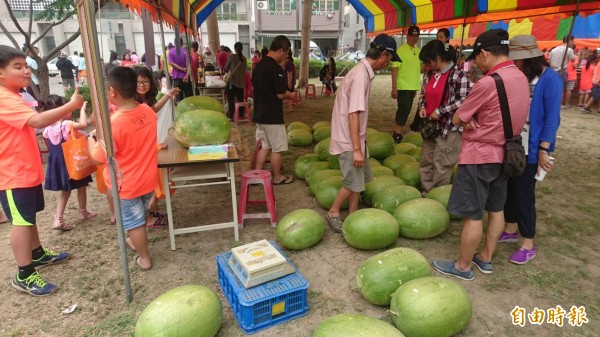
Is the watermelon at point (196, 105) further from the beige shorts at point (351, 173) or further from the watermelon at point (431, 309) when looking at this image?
the watermelon at point (431, 309)

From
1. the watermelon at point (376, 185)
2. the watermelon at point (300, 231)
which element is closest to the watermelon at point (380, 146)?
the watermelon at point (376, 185)

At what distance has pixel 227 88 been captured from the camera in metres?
10.0

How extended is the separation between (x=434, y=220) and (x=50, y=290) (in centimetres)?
359

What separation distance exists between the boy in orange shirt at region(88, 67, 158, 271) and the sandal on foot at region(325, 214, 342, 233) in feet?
6.29

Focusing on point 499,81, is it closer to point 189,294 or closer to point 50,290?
point 189,294

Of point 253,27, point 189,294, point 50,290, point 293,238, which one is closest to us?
point 189,294

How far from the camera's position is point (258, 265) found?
2.54 m

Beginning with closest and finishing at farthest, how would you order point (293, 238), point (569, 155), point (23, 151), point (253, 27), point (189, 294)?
point (189, 294) → point (23, 151) → point (293, 238) → point (569, 155) → point (253, 27)

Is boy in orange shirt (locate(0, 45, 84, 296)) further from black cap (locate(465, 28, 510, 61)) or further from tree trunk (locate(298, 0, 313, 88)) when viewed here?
tree trunk (locate(298, 0, 313, 88))

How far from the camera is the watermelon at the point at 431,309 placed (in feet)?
7.68

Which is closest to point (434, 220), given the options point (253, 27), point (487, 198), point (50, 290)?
point (487, 198)

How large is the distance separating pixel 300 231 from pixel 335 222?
619 millimetres

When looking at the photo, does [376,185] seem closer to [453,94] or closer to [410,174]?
[410,174]

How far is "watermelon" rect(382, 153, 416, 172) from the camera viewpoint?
5098 mm
